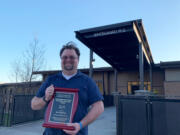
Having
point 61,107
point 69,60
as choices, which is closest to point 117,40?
point 69,60

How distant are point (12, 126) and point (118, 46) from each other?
724cm

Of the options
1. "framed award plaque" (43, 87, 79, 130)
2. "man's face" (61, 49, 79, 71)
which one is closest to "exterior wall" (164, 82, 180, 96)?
"man's face" (61, 49, 79, 71)

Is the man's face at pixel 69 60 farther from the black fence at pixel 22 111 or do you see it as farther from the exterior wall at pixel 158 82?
Result: the exterior wall at pixel 158 82

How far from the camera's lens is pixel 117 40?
28.8ft

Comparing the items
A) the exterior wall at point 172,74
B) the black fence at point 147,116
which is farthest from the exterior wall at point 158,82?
the black fence at point 147,116

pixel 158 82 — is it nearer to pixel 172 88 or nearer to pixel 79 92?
pixel 172 88

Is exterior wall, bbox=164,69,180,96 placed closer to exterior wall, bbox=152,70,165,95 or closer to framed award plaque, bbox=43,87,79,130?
exterior wall, bbox=152,70,165,95

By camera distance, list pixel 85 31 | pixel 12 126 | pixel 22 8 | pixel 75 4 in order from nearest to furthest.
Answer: pixel 12 126 → pixel 85 31 → pixel 75 4 → pixel 22 8

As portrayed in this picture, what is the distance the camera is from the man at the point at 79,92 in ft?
5.07

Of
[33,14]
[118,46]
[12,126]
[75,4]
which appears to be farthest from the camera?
[33,14]

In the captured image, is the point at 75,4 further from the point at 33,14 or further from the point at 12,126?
the point at 12,126

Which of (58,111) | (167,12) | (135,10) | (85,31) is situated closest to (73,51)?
(58,111)

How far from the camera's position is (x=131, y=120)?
4117 millimetres

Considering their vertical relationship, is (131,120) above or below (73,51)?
below
